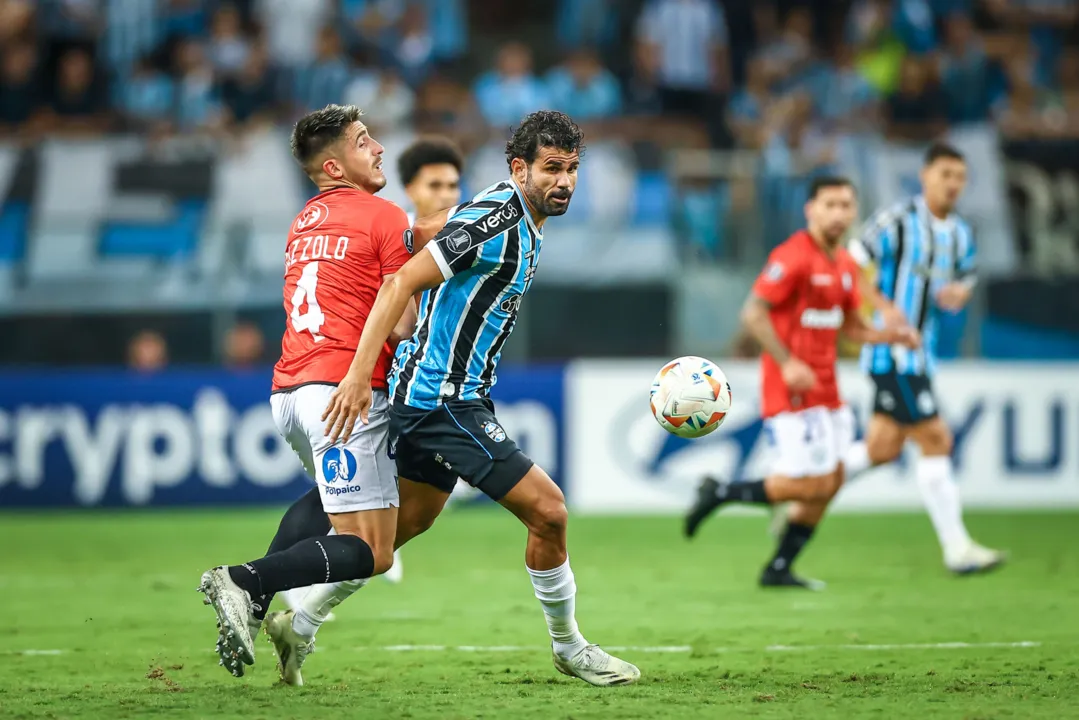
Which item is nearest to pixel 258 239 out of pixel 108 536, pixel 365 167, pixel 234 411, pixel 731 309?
pixel 234 411

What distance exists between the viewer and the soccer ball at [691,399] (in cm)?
634

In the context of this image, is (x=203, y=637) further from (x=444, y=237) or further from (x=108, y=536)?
(x=108, y=536)

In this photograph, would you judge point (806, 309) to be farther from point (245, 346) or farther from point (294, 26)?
point (294, 26)

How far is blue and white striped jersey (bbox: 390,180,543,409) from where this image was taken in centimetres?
564

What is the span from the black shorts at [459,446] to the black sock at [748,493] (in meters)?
3.58

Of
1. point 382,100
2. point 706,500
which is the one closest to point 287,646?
point 706,500

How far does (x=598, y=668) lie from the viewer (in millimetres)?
5801

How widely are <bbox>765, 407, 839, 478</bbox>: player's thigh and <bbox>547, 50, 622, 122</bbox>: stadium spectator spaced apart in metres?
8.31

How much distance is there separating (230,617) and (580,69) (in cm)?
1248

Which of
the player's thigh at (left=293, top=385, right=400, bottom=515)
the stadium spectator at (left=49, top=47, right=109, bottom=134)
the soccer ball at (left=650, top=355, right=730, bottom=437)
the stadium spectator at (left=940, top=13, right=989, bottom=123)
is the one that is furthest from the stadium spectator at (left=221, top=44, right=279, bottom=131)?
the player's thigh at (left=293, top=385, right=400, bottom=515)

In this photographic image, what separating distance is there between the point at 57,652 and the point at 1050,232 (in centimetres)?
1137

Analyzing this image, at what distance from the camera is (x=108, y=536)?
1239cm

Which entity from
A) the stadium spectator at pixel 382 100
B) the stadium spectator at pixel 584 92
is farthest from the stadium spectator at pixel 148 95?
the stadium spectator at pixel 584 92

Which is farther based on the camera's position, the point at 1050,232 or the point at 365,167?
the point at 1050,232
